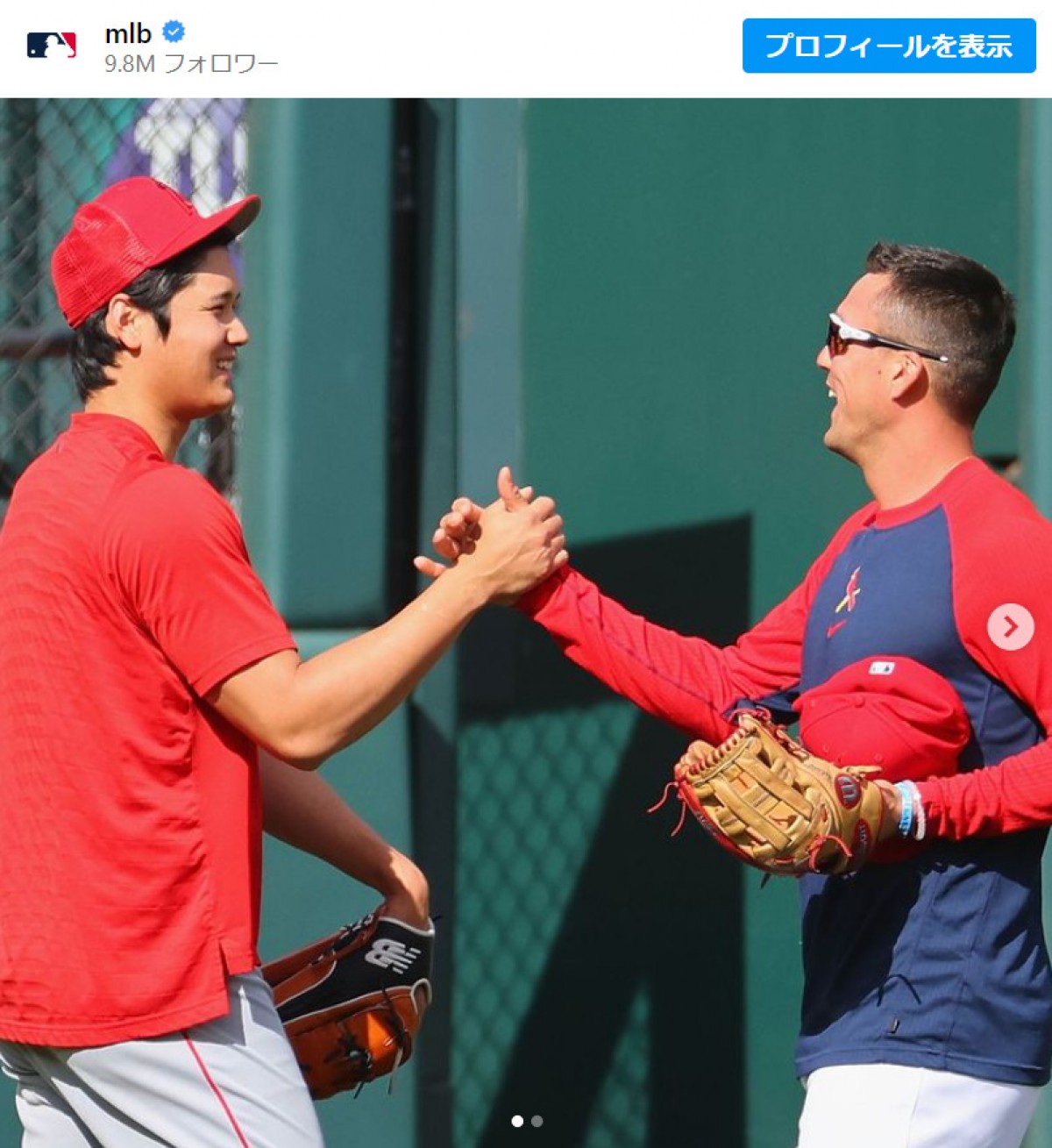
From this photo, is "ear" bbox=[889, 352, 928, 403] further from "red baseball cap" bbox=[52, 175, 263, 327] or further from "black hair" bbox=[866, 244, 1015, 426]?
"red baseball cap" bbox=[52, 175, 263, 327]

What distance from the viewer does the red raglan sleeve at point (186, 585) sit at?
2.69 meters

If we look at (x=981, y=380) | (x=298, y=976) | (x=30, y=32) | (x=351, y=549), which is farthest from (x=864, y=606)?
(x=30, y=32)

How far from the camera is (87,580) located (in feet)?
8.98

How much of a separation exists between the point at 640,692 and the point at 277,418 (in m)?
1.43

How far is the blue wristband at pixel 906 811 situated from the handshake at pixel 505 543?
0.68 m

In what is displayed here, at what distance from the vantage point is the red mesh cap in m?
2.90

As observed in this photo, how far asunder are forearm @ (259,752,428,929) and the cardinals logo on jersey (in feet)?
2.59

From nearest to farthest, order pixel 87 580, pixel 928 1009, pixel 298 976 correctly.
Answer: pixel 87 580 < pixel 928 1009 < pixel 298 976

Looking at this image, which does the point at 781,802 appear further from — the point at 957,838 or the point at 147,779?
the point at 147,779

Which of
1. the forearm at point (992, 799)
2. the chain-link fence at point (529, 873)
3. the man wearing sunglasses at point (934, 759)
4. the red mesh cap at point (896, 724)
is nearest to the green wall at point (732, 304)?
the chain-link fence at point (529, 873)

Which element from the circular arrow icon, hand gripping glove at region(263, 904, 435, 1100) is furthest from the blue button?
hand gripping glove at region(263, 904, 435, 1100)

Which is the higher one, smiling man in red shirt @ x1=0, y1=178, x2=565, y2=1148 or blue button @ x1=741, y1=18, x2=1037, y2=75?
blue button @ x1=741, y1=18, x2=1037, y2=75

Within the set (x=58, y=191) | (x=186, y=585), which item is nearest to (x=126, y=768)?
(x=186, y=585)

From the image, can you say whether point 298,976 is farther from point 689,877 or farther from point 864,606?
point 689,877
